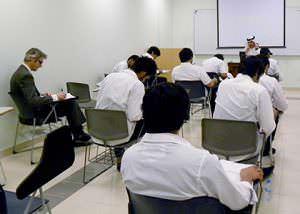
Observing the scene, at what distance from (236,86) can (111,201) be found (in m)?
1.43

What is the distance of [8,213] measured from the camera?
1.95 m

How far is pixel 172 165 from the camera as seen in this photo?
4.56ft

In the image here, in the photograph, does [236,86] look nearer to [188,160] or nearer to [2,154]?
[188,160]

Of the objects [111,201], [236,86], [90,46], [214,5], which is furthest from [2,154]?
[214,5]

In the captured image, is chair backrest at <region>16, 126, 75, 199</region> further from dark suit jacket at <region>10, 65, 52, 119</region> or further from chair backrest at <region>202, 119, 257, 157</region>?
dark suit jacket at <region>10, 65, 52, 119</region>

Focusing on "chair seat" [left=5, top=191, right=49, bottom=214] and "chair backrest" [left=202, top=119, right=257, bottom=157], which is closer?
"chair seat" [left=5, top=191, right=49, bottom=214]

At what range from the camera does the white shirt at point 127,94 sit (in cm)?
347

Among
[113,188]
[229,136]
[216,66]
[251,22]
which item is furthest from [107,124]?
[251,22]

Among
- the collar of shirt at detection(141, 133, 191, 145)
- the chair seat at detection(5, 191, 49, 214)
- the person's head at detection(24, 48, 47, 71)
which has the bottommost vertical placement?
the chair seat at detection(5, 191, 49, 214)

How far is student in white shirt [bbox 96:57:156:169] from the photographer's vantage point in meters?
3.47

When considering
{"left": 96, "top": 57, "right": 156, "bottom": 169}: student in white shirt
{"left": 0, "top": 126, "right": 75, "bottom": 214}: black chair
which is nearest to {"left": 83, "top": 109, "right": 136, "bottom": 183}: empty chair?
{"left": 96, "top": 57, "right": 156, "bottom": 169}: student in white shirt

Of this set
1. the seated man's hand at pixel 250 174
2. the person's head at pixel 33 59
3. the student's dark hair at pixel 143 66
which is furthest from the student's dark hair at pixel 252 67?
the person's head at pixel 33 59

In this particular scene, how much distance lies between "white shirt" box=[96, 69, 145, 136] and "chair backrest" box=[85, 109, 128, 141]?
117 mm

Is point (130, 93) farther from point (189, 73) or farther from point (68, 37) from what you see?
point (68, 37)
